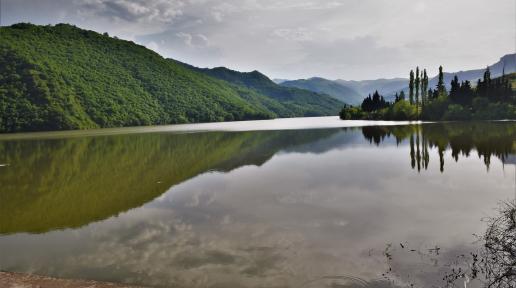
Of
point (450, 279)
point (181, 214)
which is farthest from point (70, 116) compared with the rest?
point (450, 279)

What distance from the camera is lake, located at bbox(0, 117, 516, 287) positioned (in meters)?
10.2

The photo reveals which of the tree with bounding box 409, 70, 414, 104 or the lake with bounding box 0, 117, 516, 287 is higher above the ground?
Result: the tree with bounding box 409, 70, 414, 104

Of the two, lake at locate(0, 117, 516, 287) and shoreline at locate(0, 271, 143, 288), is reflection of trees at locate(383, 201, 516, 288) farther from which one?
shoreline at locate(0, 271, 143, 288)

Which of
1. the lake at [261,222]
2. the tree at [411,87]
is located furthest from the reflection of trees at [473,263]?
the tree at [411,87]

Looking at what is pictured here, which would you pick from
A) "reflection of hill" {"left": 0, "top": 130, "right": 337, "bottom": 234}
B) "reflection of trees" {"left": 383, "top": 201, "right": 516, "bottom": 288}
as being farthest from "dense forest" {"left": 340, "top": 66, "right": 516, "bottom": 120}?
"reflection of trees" {"left": 383, "top": 201, "right": 516, "bottom": 288}

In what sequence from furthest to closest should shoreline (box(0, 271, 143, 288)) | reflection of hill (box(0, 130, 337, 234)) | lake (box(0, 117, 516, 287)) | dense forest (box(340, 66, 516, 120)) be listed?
dense forest (box(340, 66, 516, 120)) < reflection of hill (box(0, 130, 337, 234)) < lake (box(0, 117, 516, 287)) < shoreline (box(0, 271, 143, 288))

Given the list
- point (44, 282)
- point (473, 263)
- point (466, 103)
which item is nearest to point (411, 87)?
point (466, 103)

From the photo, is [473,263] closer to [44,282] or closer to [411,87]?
[44,282]

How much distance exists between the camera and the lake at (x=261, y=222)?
10.2m

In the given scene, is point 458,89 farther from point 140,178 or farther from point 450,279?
point 450,279

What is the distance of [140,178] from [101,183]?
2728 millimetres

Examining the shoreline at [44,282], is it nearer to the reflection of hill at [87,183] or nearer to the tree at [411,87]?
the reflection of hill at [87,183]

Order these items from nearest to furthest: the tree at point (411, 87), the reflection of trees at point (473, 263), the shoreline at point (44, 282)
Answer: the reflection of trees at point (473, 263) < the shoreline at point (44, 282) < the tree at point (411, 87)

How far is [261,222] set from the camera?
49.7ft
